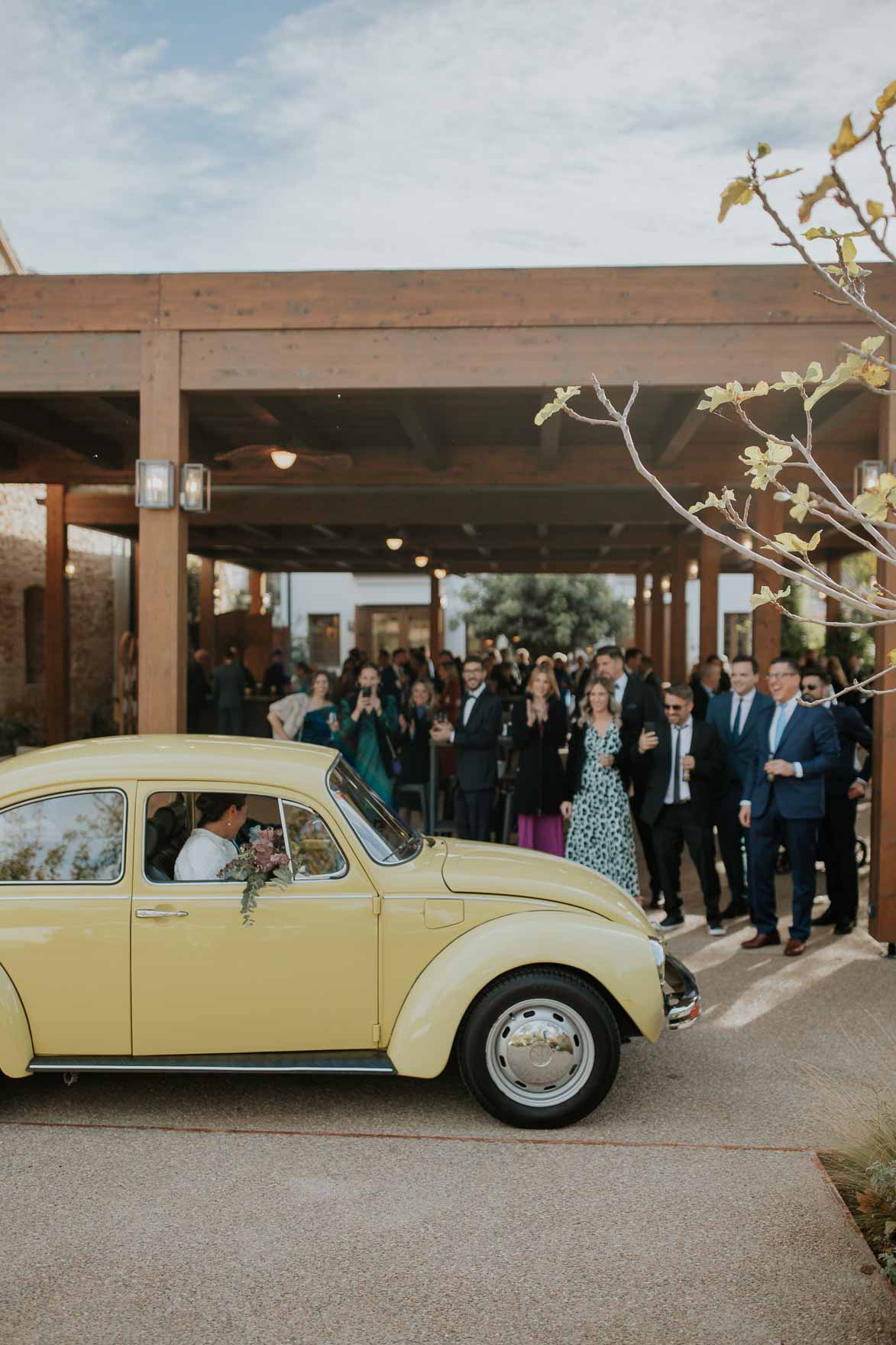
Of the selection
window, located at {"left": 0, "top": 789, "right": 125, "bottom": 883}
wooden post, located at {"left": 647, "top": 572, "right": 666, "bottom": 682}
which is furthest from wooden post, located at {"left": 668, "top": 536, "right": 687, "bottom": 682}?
window, located at {"left": 0, "top": 789, "right": 125, "bottom": 883}

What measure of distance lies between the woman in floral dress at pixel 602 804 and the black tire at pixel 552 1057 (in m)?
2.87

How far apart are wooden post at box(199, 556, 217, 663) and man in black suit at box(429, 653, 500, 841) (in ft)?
47.7

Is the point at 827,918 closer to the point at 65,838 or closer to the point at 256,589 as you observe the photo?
the point at 65,838

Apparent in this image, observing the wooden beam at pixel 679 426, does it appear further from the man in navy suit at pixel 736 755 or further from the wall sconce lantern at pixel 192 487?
the wall sconce lantern at pixel 192 487

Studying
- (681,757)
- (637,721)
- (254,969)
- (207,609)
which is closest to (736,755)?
(681,757)

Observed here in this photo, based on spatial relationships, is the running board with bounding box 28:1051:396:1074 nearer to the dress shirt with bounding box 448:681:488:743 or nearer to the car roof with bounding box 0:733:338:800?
the car roof with bounding box 0:733:338:800

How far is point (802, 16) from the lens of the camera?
714cm

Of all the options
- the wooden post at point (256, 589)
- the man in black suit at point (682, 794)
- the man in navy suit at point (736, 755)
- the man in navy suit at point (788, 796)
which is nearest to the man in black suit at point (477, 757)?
the man in black suit at point (682, 794)

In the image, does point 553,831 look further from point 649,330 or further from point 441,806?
point 441,806

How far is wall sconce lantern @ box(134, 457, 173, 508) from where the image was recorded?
24.2 feet

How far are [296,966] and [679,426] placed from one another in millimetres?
7815

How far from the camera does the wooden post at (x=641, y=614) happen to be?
88.4ft

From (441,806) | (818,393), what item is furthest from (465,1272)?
(441,806)

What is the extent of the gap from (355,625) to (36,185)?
19643mm
